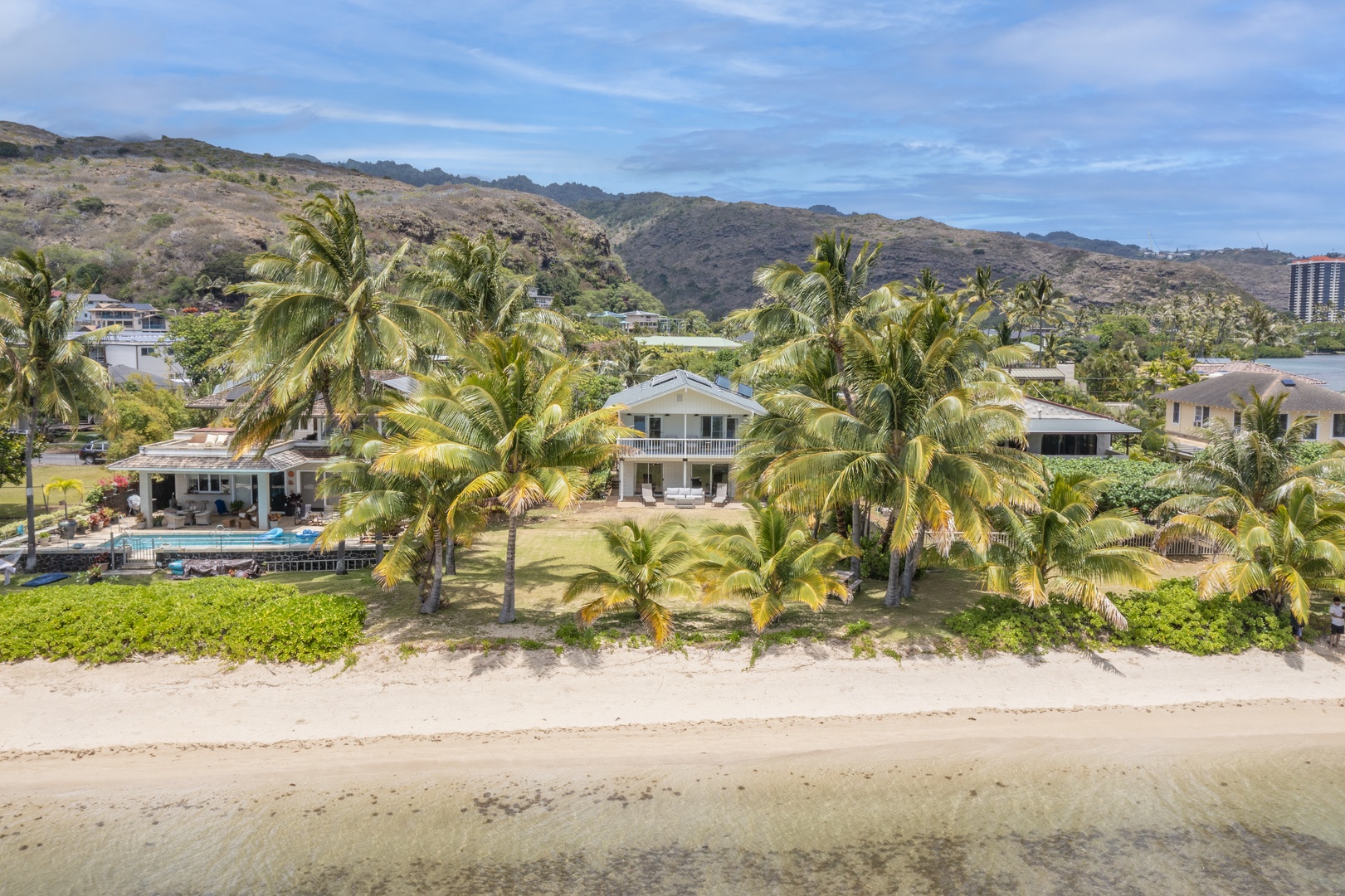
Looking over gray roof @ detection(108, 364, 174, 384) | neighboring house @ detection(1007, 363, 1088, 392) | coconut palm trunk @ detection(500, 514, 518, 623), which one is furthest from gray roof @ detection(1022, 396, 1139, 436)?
gray roof @ detection(108, 364, 174, 384)

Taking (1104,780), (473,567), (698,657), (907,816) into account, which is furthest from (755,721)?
(473,567)

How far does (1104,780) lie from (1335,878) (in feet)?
9.46

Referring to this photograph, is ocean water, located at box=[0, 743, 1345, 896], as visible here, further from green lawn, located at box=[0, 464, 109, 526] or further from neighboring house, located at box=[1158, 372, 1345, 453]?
neighboring house, located at box=[1158, 372, 1345, 453]

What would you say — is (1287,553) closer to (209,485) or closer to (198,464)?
(198,464)

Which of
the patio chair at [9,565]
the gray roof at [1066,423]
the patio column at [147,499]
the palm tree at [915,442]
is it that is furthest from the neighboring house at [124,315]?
the palm tree at [915,442]

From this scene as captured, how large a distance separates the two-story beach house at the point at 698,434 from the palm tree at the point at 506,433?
15437 millimetres

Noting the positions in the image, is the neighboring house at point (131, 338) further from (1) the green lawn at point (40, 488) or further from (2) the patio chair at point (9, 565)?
(2) the patio chair at point (9, 565)

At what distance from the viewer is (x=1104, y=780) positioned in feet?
44.2

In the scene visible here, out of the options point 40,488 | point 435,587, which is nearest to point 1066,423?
point 435,587

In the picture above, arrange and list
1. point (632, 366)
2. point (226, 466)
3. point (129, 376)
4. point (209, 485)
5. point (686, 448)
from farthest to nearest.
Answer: point (632, 366)
point (129, 376)
point (686, 448)
point (209, 485)
point (226, 466)

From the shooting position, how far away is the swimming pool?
23844 millimetres

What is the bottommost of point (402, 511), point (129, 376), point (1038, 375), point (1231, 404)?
point (402, 511)

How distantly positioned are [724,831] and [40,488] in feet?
107

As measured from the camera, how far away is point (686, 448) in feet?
108
